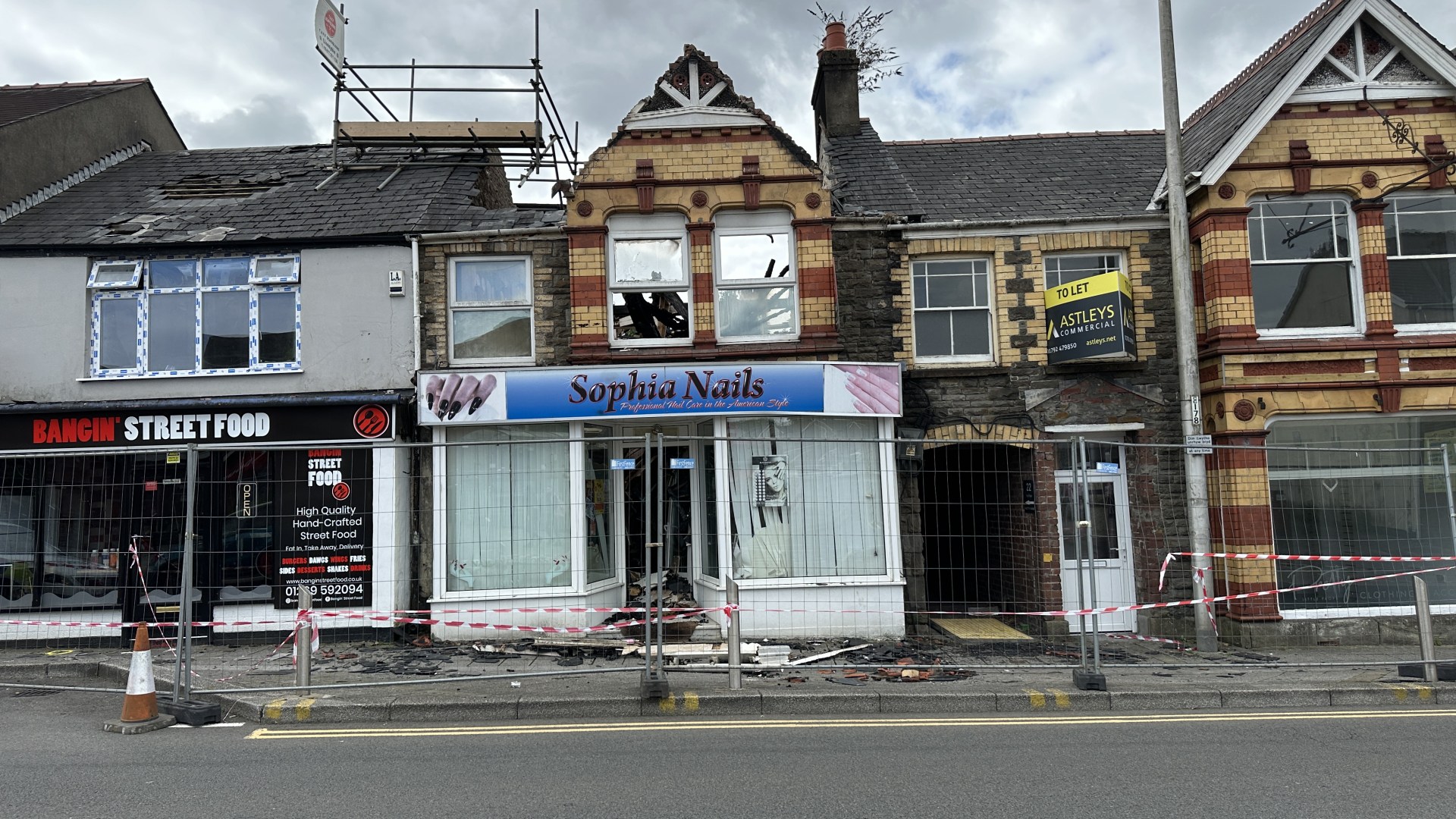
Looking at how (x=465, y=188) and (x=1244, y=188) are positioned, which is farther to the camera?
(x=465, y=188)

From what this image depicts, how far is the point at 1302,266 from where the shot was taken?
1203cm

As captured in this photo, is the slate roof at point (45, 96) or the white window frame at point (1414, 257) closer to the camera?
the white window frame at point (1414, 257)

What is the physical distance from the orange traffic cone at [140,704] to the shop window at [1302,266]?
13.1 metres

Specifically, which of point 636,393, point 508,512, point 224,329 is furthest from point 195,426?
point 636,393

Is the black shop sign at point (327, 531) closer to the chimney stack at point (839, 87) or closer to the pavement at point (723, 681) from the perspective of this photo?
the pavement at point (723, 681)

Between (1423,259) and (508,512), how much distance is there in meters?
12.7

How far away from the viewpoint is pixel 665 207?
1225 centimetres

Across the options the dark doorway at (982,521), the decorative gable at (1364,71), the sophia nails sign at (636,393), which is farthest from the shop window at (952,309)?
the decorative gable at (1364,71)

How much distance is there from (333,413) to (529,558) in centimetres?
332

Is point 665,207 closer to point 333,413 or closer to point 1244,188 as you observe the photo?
point 333,413

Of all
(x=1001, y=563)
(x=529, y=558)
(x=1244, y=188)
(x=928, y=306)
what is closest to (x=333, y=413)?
(x=529, y=558)

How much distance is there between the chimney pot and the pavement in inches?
428

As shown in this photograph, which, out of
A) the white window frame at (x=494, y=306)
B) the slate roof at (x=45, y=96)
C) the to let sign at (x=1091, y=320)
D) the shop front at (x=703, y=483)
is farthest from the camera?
the slate roof at (x=45, y=96)

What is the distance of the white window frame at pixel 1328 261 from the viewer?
11.9 meters
